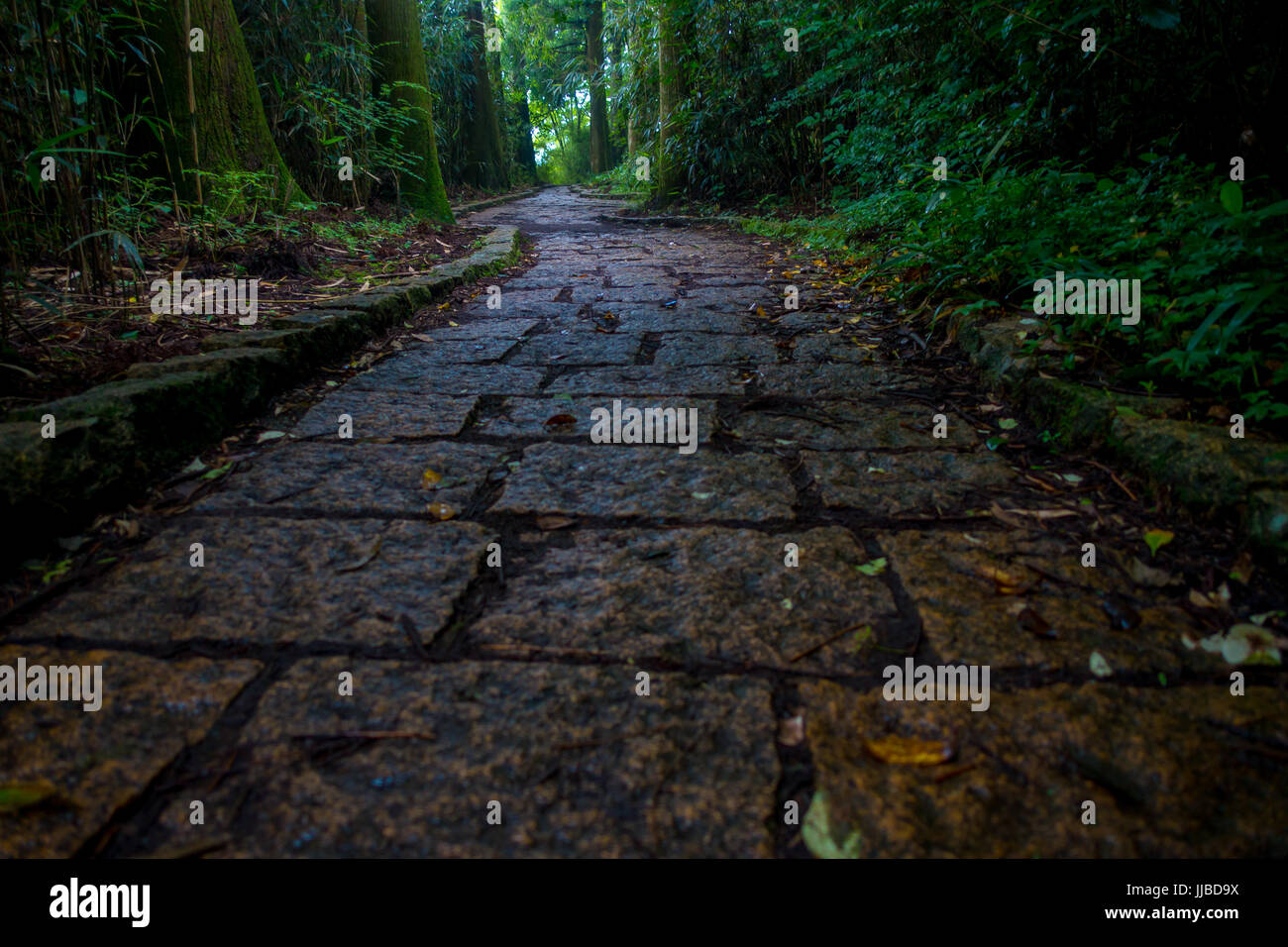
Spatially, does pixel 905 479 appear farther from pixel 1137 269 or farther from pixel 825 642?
pixel 1137 269

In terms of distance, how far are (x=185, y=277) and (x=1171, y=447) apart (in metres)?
3.53

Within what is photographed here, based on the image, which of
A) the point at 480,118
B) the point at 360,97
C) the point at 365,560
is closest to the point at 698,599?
the point at 365,560

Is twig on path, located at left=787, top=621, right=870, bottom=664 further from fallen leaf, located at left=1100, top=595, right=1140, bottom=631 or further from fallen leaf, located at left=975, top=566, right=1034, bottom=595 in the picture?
fallen leaf, located at left=1100, top=595, right=1140, bottom=631

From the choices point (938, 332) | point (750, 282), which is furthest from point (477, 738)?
point (750, 282)

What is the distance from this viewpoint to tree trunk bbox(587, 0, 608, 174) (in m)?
18.9

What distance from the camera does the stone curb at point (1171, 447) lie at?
136 cm

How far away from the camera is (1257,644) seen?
1144mm

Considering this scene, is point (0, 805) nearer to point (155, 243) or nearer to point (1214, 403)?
point (1214, 403)

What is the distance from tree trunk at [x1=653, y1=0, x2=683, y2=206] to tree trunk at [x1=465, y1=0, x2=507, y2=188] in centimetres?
490

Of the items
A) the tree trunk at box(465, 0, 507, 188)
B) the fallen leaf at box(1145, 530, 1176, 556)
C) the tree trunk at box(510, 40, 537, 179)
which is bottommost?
the fallen leaf at box(1145, 530, 1176, 556)

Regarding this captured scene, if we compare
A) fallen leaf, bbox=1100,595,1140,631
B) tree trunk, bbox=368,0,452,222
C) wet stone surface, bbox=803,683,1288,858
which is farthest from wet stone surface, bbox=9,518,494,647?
tree trunk, bbox=368,0,452,222

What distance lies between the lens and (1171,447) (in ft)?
5.14

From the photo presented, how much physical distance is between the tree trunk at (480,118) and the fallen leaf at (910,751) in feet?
44.8
